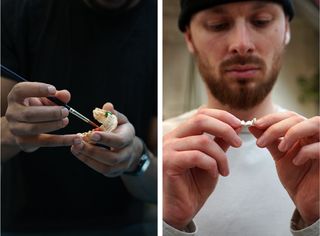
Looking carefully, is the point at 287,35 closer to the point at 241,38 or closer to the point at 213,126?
the point at 241,38

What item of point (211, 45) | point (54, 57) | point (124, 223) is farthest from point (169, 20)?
point (124, 223)

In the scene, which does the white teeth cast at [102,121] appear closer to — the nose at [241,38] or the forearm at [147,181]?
the forearm at [147,181]

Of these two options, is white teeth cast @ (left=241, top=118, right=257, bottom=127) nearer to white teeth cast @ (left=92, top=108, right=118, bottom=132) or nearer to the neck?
the neck

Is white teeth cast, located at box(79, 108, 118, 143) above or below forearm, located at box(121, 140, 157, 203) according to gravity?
above

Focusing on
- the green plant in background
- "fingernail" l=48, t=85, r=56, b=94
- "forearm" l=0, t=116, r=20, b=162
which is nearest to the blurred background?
the green plant in background

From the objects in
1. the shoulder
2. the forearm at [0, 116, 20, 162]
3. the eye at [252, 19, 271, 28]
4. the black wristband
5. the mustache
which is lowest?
the black wristband

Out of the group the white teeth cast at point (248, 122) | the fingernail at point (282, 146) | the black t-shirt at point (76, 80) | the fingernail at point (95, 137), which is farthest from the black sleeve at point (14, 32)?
the fingernail at point (282, 146)

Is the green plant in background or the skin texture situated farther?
the green plant in background
